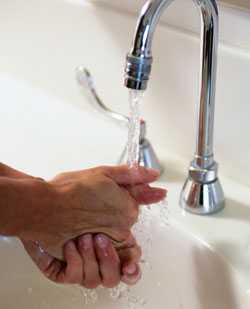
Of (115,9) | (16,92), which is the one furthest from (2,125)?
(115,9)

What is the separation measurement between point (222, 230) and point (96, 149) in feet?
0.70

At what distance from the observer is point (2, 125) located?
2.90 ft

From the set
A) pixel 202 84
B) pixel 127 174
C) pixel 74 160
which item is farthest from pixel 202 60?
pixel 74 160

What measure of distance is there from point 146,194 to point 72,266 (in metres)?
0.11

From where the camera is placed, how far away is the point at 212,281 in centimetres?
65

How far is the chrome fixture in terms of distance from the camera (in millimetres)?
739

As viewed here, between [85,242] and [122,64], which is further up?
[122,64]

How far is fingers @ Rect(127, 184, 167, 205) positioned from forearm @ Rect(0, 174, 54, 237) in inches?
4.2

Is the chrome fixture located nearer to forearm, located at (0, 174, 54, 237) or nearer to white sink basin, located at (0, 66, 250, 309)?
white sink basin, located at (0, 66, 250, 309)

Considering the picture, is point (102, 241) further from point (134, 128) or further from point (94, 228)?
point (134, 128)

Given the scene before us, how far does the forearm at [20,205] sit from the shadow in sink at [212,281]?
17cm

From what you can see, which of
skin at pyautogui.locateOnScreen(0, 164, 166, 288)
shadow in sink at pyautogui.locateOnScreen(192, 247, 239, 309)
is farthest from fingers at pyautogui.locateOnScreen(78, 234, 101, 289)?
shadow in sink at pyautogui.locateOnScreen(192, 247, 239, 309)

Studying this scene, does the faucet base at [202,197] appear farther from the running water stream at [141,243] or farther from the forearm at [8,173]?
the forearm at [8,173]

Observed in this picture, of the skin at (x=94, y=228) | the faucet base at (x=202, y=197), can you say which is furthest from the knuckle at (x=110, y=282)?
the faucet base at (x=202, y=197)
